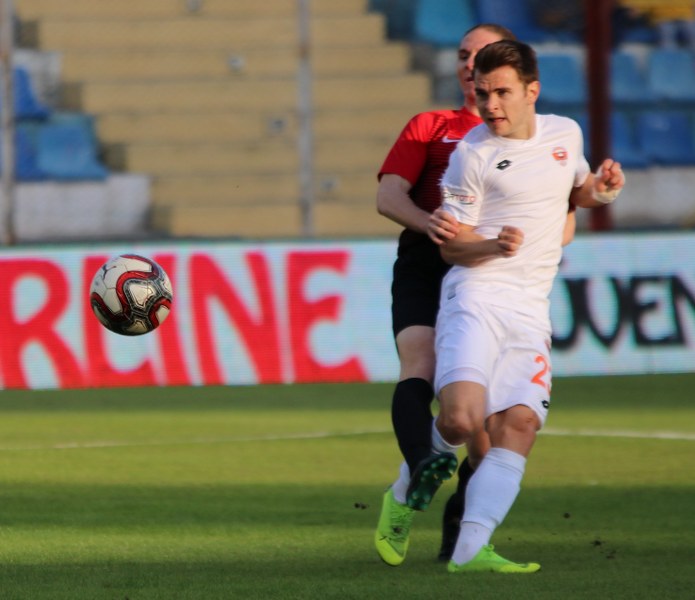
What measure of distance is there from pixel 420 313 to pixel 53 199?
8559 millimetres

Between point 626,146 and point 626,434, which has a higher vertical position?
point 626,146

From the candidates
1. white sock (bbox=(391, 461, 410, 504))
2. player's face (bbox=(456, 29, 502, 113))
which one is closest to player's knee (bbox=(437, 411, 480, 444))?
white sock (bbox=(391, 461, 410, 504))

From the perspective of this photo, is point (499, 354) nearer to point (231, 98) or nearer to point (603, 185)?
point (603, 185)

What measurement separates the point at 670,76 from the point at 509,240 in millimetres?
11701

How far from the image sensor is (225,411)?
10.7 m

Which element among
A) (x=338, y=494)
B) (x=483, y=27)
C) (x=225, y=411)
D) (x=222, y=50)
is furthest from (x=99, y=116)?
(x=483, y=27)

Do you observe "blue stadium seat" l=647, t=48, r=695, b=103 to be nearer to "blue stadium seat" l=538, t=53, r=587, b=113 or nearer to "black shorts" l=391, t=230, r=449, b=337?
"blue stadium seat" l=538, t=53, r=587, b=113

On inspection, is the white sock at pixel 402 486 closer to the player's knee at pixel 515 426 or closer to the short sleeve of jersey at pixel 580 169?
the player's knee at pixel 515 426

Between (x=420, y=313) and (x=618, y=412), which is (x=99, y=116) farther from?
(x=420, y=313)

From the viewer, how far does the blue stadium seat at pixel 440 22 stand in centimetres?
1599

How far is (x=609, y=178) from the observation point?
5.41 meters

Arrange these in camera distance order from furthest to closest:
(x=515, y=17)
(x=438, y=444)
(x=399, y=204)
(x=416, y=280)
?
(x=515, y=17), (x=416, y=280), (x=399, y=204), (x=438, y=444)

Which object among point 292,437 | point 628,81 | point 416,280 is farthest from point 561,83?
point 416,280

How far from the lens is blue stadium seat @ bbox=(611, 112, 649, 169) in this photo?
1572 centimetres
